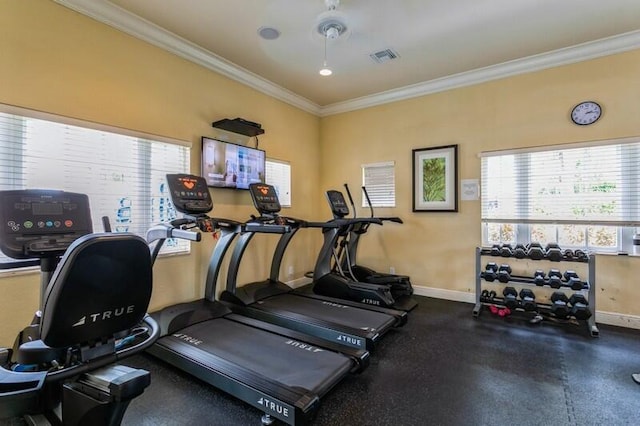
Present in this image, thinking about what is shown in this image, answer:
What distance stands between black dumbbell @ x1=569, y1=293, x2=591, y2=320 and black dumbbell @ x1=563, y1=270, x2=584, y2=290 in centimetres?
14

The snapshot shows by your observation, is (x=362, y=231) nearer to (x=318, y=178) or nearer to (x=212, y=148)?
(x=318, y=178)

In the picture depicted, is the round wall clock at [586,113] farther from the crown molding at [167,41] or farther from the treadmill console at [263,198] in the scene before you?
the crown molding at [167,41]

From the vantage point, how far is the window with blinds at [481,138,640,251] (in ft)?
11.1

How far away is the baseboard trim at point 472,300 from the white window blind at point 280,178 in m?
2.42

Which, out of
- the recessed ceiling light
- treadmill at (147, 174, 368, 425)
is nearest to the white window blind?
treadmill at (147, 174, 368, 425)

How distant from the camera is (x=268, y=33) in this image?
3250 millimetres

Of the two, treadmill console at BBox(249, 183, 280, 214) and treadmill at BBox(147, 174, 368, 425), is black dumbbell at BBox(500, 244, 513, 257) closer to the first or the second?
treadmill at BBox(147, 174, 368, 425)

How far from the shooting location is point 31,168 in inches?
97.8

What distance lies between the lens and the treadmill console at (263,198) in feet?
11.6

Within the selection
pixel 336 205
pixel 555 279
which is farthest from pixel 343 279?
pixel 555 279

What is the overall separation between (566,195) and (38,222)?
4.92 m

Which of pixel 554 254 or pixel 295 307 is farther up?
pixel 554 254

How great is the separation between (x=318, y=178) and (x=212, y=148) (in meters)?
2.27

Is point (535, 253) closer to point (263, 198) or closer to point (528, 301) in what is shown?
point (528, 301)
